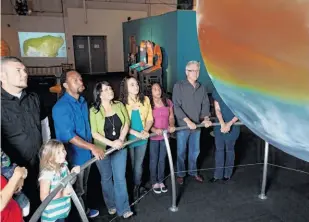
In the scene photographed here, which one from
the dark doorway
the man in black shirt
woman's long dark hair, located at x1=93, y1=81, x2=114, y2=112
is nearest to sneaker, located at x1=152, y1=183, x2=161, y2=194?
woman's long dark hair, located at x1=93, y1=81, x2=114, y2=112

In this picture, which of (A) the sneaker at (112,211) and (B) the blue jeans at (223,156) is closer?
(A) the sneaker at (112,211)

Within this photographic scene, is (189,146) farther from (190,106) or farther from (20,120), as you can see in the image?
(20,120)

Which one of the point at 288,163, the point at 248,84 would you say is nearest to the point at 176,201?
the point at 288,163

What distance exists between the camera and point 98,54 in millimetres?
15367

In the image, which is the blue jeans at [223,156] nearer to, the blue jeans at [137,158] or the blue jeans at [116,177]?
the blue jeans at [137,158]

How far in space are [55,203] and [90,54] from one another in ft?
45.1

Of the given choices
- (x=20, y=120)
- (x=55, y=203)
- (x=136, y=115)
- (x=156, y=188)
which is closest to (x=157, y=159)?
(x=156, y=188)

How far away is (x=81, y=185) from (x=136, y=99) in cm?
103

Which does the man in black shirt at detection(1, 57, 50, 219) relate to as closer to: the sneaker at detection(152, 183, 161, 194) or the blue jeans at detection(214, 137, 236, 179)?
the sneaker at detection(152, 183, 161, 194)

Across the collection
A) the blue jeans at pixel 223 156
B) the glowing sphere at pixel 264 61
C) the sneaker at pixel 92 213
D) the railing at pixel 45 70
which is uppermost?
the glowing sphere at pixel 264 61

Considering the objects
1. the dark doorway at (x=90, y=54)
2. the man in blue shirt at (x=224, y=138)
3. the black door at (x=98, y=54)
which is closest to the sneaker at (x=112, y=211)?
the man in blue shirt at (x=224, y=138)

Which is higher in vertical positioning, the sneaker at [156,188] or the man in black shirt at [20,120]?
the man in black shirt at [20,120]

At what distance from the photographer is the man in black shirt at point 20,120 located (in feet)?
6.37

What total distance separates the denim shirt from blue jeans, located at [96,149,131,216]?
20cm
